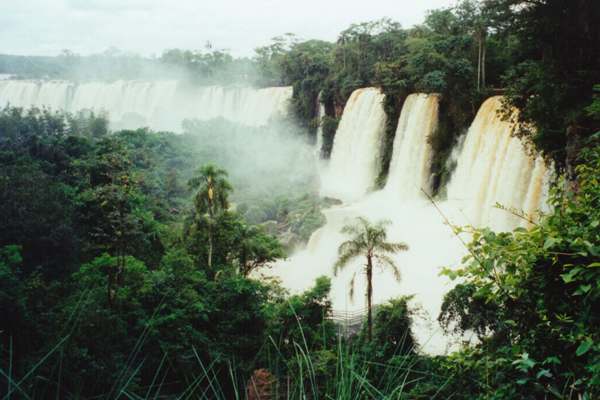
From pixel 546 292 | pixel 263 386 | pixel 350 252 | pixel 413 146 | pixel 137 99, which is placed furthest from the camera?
pixel 137 99

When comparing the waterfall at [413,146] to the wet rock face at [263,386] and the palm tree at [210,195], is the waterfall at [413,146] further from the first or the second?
the wet rock face at [263,386]

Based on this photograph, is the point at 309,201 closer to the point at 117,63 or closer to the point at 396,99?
the point at 396,99

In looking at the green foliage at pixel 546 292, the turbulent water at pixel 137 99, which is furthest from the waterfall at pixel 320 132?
the green foliage at pixel 546 292

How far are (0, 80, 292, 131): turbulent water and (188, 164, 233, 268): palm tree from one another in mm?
28418

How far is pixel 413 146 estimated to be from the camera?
21875 mm

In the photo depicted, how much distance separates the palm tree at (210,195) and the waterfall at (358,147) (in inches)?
404

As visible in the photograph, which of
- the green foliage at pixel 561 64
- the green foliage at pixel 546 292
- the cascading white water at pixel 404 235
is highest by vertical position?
the green foliage at pixel 561 64

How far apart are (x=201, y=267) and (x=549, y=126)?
1288 cm

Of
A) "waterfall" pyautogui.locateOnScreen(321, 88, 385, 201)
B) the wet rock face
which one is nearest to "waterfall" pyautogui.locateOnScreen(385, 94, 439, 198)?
"waterfall" pyautogui.locateOnScreen(321, 88, 385, 201)

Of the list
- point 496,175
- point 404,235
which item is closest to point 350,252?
point 496,175

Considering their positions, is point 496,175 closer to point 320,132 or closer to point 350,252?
point 350,252

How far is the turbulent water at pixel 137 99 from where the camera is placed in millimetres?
49416

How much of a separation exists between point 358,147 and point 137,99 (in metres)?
36.0

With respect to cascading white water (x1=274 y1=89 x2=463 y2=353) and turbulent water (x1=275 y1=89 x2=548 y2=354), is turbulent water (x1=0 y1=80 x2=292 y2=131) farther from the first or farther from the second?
cascading white water (x1=274 y1=89 x2=463 y2=353)
